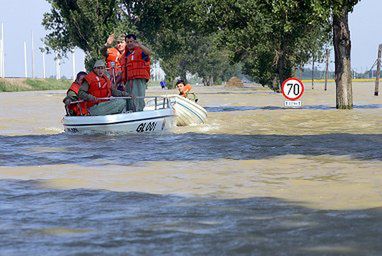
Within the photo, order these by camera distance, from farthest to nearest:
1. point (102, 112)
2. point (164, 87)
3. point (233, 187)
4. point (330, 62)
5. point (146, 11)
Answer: point (164, 87) → point (330, 62) → point (146, 11) → point (102, 112) → point (233, 187)

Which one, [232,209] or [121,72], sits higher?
[121,72]

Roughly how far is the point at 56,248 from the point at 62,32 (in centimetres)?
6203

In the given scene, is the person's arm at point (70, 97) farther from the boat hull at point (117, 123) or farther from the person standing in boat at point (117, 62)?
the person standing in boat at point (117, 62)

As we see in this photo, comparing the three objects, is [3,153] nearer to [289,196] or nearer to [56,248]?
[289,196]

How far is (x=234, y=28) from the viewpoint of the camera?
46281mm

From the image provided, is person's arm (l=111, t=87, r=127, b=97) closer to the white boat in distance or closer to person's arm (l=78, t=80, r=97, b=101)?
the white boat in distance

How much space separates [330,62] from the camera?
76.8 meters

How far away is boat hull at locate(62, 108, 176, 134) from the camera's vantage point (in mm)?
17703

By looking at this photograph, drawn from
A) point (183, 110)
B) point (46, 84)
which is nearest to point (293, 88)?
point (183, 110)

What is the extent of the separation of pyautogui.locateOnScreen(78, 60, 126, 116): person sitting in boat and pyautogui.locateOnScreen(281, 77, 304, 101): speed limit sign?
327 inches

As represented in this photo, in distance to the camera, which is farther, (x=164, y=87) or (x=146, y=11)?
(x=164, y=87)

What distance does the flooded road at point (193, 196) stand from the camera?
5.99 m

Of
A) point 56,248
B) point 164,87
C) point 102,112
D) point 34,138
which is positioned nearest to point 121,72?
point 102,112

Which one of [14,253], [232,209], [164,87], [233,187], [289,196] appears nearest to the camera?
[14,253]
